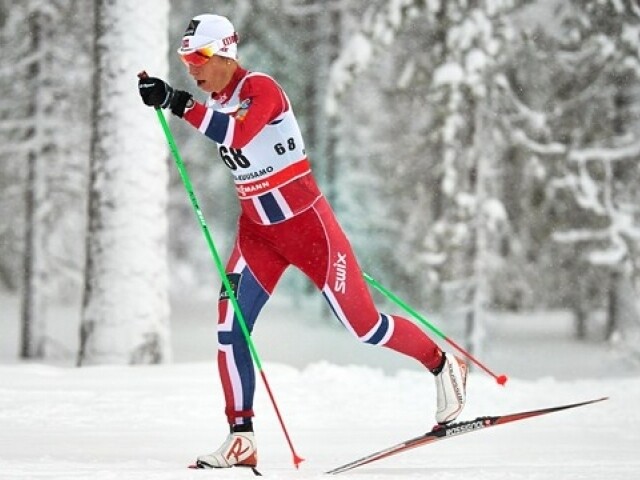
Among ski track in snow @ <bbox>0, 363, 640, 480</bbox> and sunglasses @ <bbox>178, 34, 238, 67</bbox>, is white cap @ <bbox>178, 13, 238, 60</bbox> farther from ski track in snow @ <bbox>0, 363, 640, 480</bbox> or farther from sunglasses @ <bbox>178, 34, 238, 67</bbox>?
ski track in snow @ <bbox>0, 363, 640, 480</bbox>

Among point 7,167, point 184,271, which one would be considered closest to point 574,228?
point 7,167

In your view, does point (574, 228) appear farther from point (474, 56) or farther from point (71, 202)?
point (71, 202)

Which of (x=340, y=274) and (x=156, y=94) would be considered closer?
(x=156, y=94)

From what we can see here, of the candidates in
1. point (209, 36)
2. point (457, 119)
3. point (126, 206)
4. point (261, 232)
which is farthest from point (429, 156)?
point (209, 36)

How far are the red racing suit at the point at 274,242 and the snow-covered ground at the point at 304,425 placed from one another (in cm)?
58

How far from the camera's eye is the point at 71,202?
19984mm

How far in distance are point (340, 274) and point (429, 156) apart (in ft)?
44.9

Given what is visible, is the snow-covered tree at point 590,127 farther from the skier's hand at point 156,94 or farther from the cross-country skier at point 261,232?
the skier's hand at point 156,94

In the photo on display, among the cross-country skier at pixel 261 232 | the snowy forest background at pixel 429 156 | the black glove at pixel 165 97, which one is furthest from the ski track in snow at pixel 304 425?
the black glove at pixel 165 97

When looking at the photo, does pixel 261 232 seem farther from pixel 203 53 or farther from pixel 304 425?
pixel 304 425

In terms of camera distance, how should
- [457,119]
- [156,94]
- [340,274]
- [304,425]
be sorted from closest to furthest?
→ [156,94]
[340,274]
[304,425]
[457,119]

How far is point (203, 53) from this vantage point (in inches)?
202

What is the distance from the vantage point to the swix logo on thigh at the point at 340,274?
5.25 m

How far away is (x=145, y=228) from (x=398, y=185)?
1419 cm
